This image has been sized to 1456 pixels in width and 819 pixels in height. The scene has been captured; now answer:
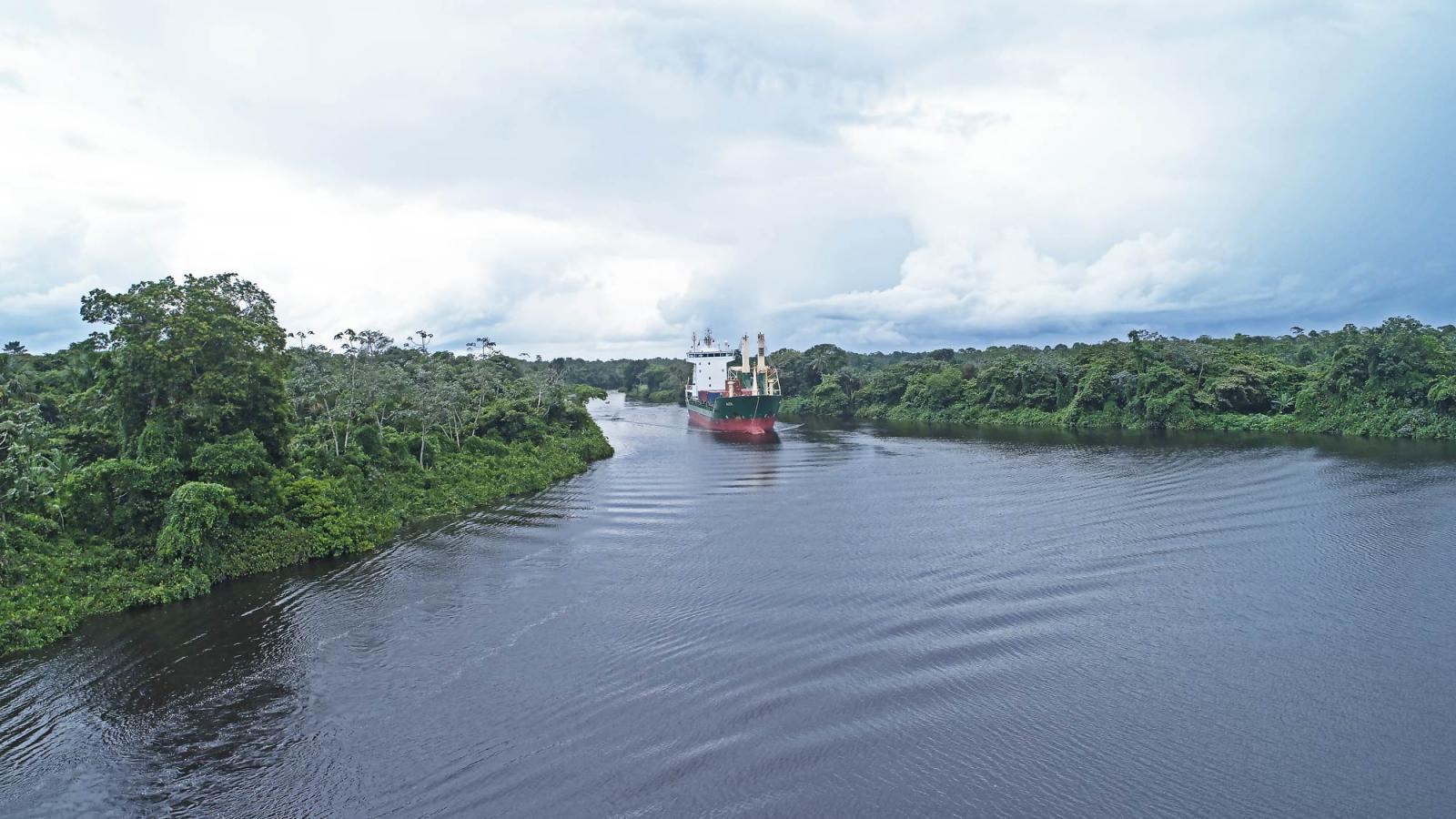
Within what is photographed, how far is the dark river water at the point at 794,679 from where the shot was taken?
1026 cm

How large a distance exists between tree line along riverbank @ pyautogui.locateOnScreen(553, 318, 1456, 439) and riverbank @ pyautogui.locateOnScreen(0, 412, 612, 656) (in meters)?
42.3

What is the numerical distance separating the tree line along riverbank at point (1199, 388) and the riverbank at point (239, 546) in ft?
139

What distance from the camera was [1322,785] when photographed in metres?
10.0

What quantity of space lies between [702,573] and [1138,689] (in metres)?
9.77

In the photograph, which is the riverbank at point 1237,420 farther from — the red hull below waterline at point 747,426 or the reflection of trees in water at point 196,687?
the reflection of trees in water at point 196,687

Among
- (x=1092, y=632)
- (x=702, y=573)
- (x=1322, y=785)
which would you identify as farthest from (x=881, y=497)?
(x=1322, y=785)

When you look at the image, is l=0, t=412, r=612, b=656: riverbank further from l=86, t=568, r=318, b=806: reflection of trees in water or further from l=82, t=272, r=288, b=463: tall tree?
l=82, t=272, r=288, b=463: tall tree

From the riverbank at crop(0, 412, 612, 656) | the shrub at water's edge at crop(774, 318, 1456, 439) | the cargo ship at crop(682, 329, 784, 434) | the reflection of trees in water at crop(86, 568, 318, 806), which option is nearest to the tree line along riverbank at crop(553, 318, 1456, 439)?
the shrub at water's edge at crop(774, 318, 1456, 439)

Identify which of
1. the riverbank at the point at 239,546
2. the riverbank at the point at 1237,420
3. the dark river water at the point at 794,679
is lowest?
the dark river water at the point at 794,679

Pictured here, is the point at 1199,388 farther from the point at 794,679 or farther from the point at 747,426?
the point at 794,679

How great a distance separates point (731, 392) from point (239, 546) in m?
45.5

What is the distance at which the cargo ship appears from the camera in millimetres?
57750

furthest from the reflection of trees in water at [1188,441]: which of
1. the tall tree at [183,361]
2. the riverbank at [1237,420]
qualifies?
the tall tree at [183,361]

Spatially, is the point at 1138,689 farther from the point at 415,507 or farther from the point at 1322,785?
the point at 415,507
